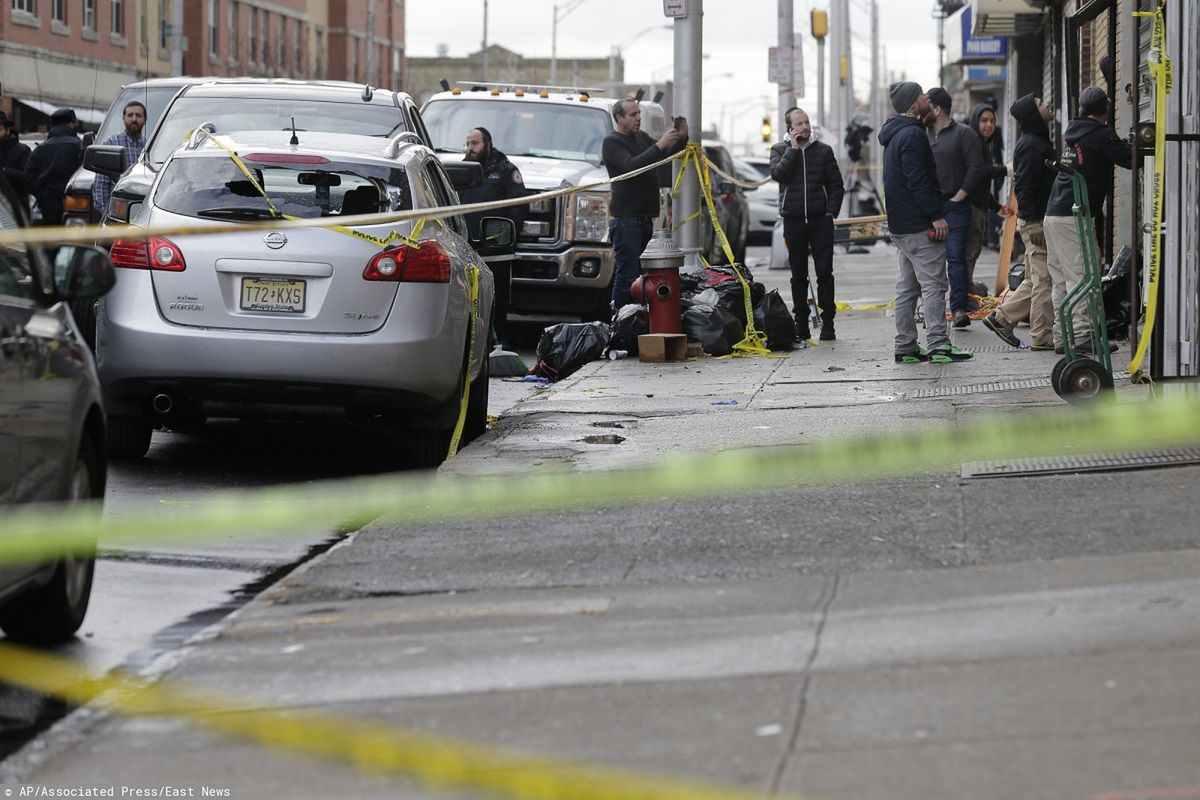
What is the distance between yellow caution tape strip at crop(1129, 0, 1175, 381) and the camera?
29.9 ft

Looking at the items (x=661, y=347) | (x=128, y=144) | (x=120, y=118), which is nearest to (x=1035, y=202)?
(x=661, y=347)

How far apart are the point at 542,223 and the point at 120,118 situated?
4.57 m

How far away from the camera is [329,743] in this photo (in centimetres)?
488

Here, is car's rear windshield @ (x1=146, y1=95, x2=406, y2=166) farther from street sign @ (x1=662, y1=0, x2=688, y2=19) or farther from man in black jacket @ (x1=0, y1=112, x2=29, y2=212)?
man in black jacket @ (x1=0, y1=112, x2=29, y2=212)

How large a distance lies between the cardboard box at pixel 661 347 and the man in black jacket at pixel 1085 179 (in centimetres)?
288

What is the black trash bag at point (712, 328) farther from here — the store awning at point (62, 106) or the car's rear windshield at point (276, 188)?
the store awning at point (62, 106)

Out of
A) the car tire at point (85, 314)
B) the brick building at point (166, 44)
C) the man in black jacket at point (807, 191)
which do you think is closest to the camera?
the car tire at point (85, 314)

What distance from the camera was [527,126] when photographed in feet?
59.8

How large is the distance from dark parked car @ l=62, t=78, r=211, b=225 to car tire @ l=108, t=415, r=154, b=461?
24.5 feet

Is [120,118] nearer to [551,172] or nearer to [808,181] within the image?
[551,172]

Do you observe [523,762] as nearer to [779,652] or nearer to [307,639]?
[779,652]

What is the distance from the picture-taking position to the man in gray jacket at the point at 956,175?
634 inches

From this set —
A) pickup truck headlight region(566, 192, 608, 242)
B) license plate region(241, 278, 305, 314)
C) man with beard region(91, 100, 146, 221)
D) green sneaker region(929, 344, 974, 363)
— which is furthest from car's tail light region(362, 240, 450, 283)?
man with beard region(91, 100, 146, 221)

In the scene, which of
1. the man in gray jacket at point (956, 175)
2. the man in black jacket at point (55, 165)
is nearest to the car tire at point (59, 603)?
the man in gray jacket at point (956, 175)
